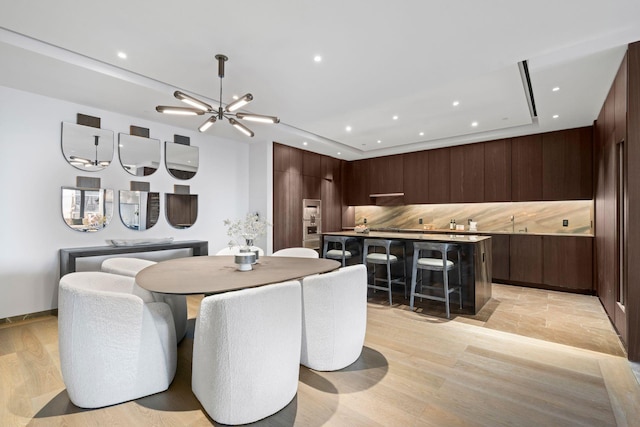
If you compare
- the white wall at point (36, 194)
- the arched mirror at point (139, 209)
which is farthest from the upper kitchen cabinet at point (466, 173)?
the white wall at point (36, 194)

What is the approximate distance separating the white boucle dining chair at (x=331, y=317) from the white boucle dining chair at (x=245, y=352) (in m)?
0.40

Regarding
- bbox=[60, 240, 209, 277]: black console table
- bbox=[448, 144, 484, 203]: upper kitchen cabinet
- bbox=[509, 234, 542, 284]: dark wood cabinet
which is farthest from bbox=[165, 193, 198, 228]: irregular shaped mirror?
bbox=[509, 234, 542, 284]: dark wood cabinet

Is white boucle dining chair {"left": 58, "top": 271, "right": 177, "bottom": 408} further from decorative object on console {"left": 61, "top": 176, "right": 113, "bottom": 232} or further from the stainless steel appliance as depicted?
the stainless steel appliance

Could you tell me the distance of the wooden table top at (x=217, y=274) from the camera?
193 cm

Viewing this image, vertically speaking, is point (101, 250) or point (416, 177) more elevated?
point (416, 177)

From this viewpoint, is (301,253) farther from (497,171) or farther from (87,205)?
(497,171)

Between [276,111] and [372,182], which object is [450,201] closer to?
[372,182]

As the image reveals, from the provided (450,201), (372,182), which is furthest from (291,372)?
(372,182)

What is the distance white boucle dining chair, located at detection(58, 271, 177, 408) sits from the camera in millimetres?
1856

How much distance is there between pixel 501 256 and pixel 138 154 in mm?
6150

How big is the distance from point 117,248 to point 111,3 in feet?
9.30

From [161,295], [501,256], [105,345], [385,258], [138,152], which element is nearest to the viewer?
[105,345]

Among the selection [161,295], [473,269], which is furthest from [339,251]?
[161,295]

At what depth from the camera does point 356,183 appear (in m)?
7.77
